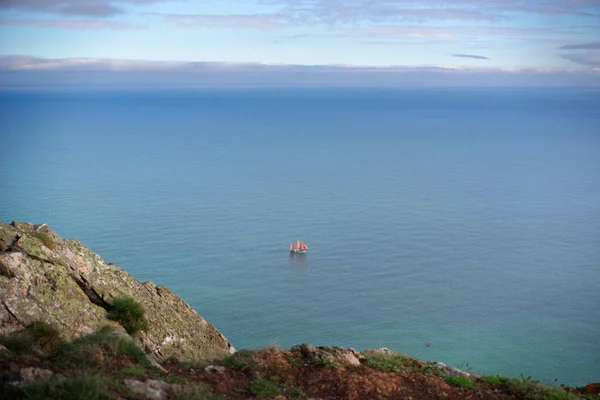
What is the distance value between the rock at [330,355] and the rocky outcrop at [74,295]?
3.27 m

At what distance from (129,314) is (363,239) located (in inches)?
2494

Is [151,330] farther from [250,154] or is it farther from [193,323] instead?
[250,154]

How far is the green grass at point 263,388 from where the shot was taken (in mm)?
11672

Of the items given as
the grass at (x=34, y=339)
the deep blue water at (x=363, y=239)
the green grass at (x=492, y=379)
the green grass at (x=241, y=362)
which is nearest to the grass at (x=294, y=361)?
the green grass at (x=241, y=362)

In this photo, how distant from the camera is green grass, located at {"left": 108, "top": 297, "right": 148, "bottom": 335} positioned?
16.9m

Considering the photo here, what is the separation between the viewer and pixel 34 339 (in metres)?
13.5

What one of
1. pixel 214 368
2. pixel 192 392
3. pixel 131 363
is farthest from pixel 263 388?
pixel 131 363

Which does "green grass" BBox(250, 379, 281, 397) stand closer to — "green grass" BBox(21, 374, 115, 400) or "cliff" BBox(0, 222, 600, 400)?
"cliff" BBox(0, 222, 600, 400)

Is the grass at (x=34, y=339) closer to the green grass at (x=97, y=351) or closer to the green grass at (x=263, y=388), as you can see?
the green grass at (x=97, y=351)

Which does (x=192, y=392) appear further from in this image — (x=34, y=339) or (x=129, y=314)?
(x=129, y=314)

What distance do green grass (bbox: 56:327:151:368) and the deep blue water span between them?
82.6 feet

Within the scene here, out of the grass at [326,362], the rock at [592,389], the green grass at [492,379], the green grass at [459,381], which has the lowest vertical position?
the rock at [592,389]

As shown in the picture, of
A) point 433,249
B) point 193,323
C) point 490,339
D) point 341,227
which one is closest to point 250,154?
point 341,227

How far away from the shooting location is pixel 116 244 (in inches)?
3012
